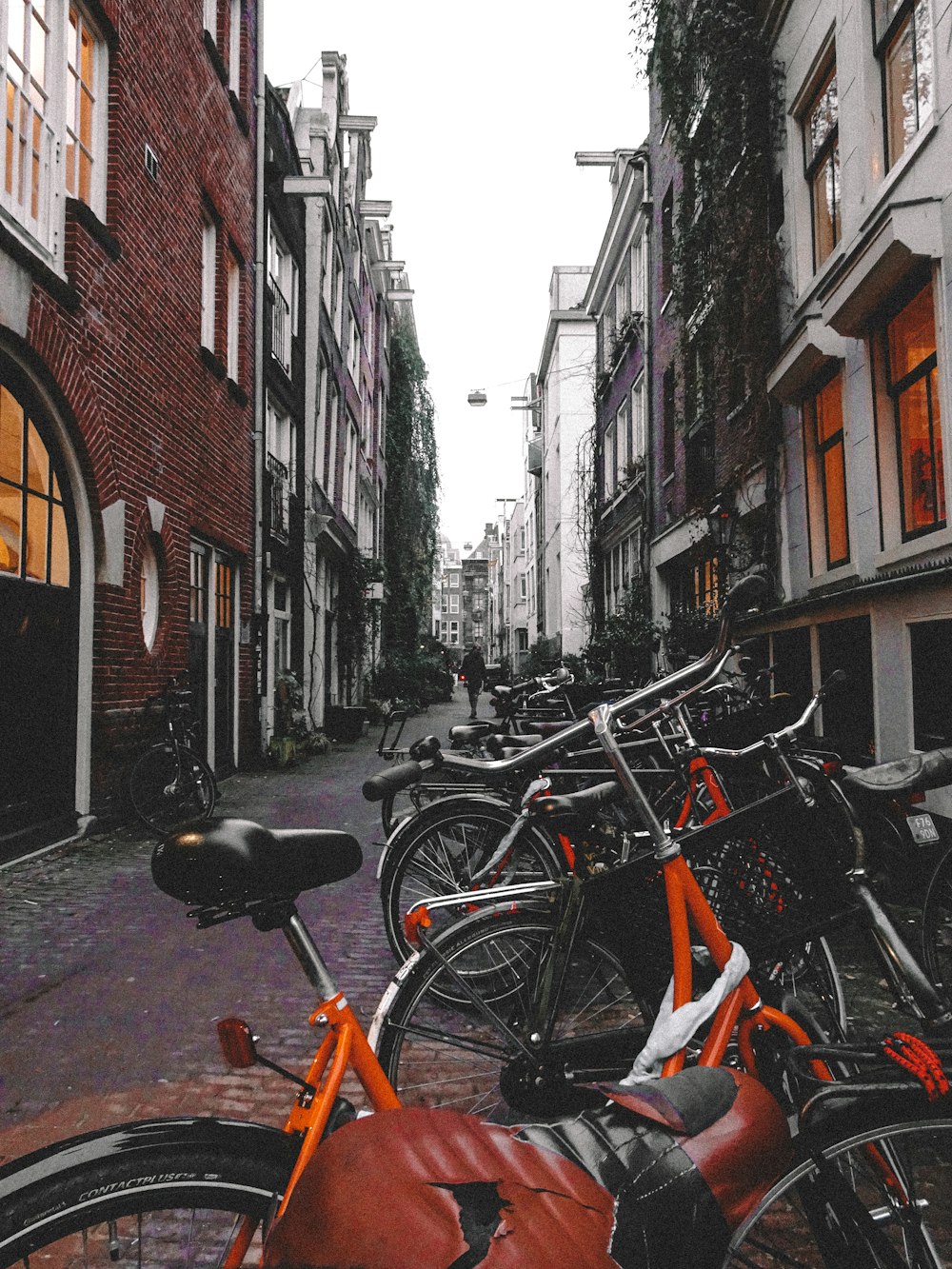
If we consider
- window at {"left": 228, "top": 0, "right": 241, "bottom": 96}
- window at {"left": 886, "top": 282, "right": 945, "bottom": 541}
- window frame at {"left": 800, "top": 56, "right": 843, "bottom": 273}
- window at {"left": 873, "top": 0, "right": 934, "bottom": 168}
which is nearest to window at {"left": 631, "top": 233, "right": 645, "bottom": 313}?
window frame at {"left": 800, "top": 56, "right": 843, "bottom": 273}

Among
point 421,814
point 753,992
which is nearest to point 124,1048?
point 421,814

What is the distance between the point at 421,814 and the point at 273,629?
10445 millimetres

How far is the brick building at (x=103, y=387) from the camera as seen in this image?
6164 millimetres

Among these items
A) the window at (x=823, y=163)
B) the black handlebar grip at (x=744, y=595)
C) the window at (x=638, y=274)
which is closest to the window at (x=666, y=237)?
the window at (x=638, y=274)

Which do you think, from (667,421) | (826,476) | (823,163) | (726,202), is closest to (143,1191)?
(826,476)

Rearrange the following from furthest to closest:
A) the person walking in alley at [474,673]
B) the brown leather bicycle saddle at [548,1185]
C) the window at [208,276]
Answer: the person walking in alley at [474,673] → the window at [208,276] → the brown leather bicycle saddle at [548,1185]

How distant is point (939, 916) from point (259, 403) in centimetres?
1102

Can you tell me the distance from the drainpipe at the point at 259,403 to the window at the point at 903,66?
26.0 ft

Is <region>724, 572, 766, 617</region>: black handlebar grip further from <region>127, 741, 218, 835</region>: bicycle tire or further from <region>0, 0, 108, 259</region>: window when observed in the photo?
<region>0, 0, 108, 259</region>: window

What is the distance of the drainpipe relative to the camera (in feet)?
38.7

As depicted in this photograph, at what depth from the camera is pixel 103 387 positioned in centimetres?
716

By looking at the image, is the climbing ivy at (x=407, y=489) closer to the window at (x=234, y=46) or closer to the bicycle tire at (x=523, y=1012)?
the window at (x=234, y=46)

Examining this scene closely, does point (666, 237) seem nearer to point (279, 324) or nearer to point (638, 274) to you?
point (638, 274)

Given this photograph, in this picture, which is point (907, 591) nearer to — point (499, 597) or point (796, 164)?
point (796, 164)
